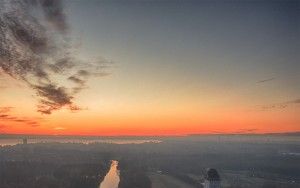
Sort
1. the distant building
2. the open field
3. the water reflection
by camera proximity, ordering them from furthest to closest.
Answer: the water reflection, the open field, the distant building

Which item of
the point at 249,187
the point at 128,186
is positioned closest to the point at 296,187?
the point at 249,187

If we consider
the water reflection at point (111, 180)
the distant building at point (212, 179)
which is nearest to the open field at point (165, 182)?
the water reflection at point (111, 180)

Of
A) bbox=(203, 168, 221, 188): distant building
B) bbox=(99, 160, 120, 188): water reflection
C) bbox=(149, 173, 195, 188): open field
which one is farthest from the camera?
bbox=(99, 160, 120, 188): water reflection

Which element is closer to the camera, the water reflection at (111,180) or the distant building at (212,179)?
the distant building at (212,179)

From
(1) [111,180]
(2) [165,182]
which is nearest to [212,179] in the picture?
(2) [165,182]

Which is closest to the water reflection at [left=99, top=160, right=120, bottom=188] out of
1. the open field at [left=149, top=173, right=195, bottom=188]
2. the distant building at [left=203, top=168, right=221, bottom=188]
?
the open field at [left=149, top=173, right=195, bottom=188]

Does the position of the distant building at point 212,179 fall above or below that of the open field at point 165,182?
above

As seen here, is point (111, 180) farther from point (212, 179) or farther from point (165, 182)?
point (212, 179)

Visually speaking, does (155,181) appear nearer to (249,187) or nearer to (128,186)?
(128,186)

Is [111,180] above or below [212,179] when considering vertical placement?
below

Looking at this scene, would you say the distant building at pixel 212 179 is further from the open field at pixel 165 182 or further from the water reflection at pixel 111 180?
the water reflection at pixel 111 180

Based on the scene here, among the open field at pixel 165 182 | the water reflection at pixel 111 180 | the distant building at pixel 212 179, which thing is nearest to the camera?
the distant building at pixel 212 179

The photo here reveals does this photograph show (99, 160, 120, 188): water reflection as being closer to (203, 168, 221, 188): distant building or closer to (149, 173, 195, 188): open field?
(149, 173, 195, 188): open field
